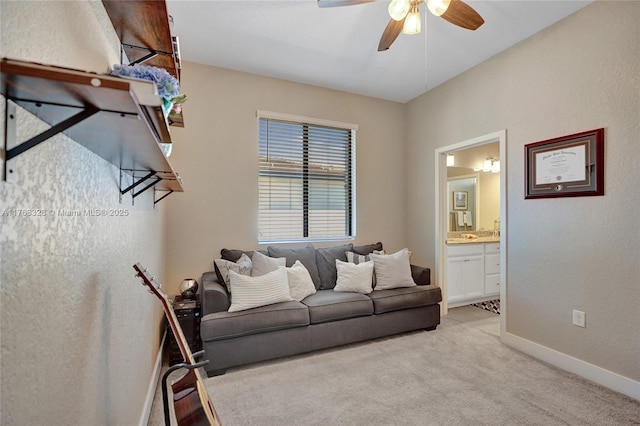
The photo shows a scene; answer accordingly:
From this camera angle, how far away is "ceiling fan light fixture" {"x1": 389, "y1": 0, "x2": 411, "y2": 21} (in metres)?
1.79

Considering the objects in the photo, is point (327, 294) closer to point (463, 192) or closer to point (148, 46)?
point (148, 46)

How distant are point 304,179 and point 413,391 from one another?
2476 mm

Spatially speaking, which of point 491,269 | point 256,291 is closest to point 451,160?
point 491,269

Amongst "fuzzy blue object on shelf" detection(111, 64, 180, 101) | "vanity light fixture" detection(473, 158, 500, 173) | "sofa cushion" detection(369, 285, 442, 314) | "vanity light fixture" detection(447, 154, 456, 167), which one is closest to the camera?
"fuzzy blue object on shelf" detection(111, 64, 180, 101)

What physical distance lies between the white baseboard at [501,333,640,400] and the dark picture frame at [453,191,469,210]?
2571mm

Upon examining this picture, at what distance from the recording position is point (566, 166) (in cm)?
239

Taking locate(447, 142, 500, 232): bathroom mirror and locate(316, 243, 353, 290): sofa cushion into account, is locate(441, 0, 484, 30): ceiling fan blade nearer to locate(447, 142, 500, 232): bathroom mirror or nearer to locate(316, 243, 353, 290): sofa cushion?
locate(316, 243, 353, 290): sofa cushion

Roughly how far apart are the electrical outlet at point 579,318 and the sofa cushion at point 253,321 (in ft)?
7.10

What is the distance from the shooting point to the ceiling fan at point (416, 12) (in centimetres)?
178

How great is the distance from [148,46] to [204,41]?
1656 mm

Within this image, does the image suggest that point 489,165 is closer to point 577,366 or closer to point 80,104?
point 577,366

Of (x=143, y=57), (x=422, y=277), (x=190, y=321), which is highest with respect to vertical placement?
(x=143, y=57)

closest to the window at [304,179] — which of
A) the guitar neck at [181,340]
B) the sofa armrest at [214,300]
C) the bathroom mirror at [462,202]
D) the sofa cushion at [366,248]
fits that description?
the sofa cushion at [366,248]

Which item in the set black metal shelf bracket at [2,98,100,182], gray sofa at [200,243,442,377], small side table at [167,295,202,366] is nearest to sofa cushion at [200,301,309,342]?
gray sofa at [200,243,442,377]
